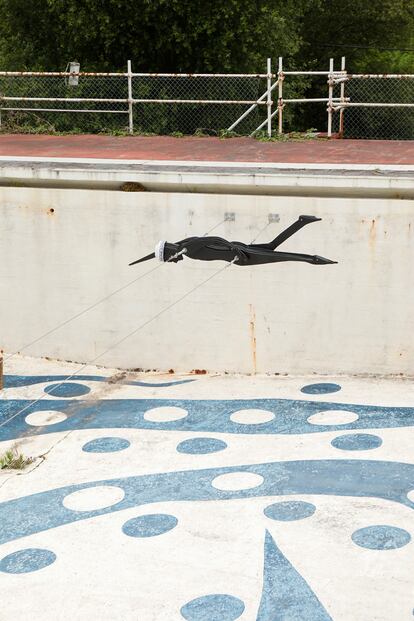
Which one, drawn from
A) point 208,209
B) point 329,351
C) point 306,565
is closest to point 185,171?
point 208,209

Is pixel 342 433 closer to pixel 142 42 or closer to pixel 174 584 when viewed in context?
pixel 174 584

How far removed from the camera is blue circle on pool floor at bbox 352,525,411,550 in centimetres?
867

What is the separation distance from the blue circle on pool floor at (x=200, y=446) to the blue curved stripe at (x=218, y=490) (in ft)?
1.90

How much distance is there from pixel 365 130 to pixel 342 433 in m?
17.6

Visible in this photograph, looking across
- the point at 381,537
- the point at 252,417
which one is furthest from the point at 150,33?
the point at 381,537

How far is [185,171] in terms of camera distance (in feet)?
44.2

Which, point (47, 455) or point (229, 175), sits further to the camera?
point (229, 175)

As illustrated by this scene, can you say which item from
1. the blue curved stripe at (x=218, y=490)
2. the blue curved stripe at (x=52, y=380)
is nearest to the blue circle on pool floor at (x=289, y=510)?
the blue curved stripe at (x=218, y=490)

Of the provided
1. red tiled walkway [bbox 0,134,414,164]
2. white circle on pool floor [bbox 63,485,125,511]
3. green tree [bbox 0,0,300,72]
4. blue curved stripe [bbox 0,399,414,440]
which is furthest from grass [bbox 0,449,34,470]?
green tree [bbox 0,0,300,72]

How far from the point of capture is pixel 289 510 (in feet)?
31.2

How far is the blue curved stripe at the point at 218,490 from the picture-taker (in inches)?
383

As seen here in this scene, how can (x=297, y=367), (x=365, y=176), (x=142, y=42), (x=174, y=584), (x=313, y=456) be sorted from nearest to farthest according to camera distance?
(x=174, y=584), (x=313, y=456), (x=365, y=176), (x=297, y=367), (x=142, y=42)

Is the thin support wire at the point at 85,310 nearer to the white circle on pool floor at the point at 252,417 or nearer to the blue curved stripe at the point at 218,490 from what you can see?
the white circle on pool floor at the point at 252,417

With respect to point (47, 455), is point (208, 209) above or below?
above
